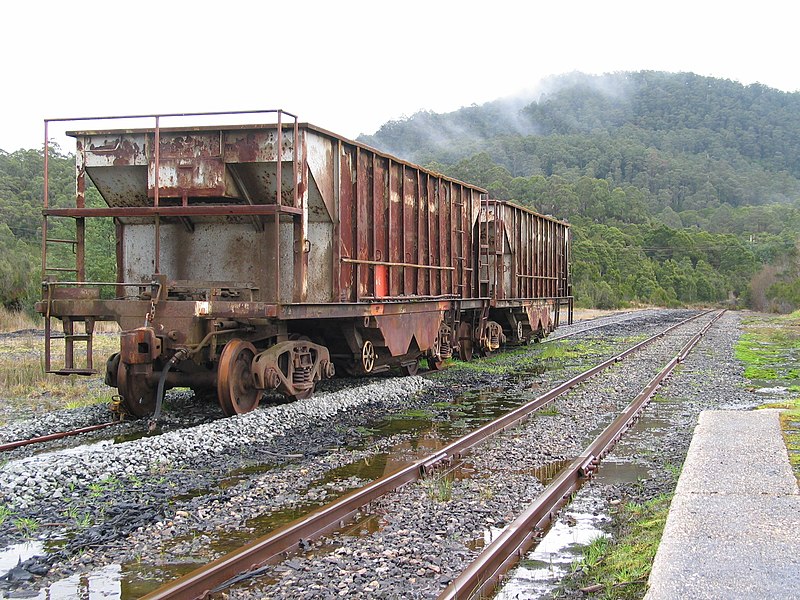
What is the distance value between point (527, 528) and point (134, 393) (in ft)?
19.9

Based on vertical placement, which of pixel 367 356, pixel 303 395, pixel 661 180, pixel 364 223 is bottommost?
pixel 303 395

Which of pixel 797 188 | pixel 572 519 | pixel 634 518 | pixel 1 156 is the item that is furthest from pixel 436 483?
pixel 797 188

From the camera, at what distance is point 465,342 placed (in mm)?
17391

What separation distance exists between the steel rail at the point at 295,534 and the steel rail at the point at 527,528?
1266 millimetres

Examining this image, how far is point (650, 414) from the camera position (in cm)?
1079

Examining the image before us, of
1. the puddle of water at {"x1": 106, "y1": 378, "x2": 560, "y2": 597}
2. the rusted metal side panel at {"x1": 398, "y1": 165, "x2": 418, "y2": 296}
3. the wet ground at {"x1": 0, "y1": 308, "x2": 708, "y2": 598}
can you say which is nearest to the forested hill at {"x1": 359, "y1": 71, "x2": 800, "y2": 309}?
the rusted metal side panel at {"x1": 398, "y1": 165, "x2": 418, "y2": 296}

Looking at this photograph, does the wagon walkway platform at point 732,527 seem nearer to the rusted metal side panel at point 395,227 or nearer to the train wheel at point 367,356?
the train wheel at point 367,356

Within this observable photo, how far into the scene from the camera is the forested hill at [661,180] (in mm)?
75375

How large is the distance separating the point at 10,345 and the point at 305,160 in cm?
1378

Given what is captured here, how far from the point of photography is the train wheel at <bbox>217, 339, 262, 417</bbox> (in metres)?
9.22

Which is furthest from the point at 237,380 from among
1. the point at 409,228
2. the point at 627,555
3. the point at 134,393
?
the point at 627,555

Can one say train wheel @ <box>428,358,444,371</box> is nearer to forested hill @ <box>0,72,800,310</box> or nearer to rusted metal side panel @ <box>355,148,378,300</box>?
rusted metal side panel @ <box>355,148,378,300</box>

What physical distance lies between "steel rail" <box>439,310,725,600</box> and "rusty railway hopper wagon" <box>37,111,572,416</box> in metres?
4.02

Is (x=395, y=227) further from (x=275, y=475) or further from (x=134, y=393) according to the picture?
(x=275, y=475)
